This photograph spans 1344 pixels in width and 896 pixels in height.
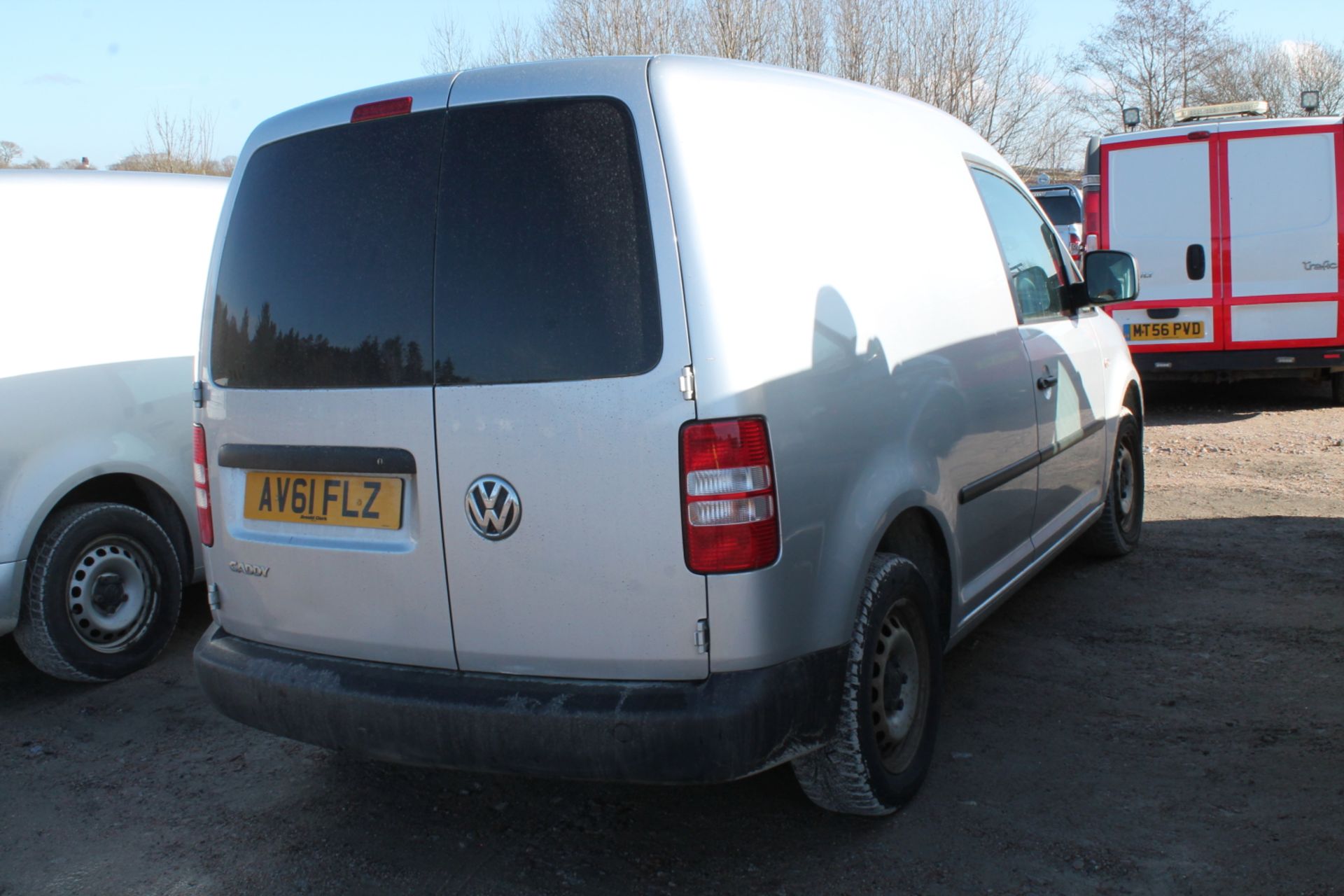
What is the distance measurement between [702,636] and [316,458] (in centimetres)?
105

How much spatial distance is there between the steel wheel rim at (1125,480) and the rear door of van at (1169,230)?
4656mm

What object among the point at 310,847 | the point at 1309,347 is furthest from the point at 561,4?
the point at 310,847

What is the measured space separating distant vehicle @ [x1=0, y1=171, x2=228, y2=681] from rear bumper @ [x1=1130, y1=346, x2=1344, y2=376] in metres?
7.41

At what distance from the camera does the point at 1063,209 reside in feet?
64.3

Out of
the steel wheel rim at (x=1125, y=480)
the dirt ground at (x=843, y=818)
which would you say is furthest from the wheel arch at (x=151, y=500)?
the steel wheel rim at (x=1125, y=480)

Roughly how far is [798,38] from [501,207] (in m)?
27.7

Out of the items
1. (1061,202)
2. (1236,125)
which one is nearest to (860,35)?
(1061,202)

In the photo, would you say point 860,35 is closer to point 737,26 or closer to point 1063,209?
point 737,26

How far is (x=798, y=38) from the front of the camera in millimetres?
28531

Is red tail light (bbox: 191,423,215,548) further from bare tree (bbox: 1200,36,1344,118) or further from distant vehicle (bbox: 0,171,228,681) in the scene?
bare tree (bbox: 1200,36,1344,118)

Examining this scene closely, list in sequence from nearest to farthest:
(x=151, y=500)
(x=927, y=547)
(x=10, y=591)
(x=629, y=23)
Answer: (x=927, y=547) → (x=10, y=591) → (x=151, y=500) → (x=629, y=23)

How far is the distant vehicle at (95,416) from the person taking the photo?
4344mm

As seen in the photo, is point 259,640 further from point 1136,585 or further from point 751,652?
point 1136,585

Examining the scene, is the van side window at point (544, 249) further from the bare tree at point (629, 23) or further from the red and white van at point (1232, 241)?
the bare tree at point (629, 23)
